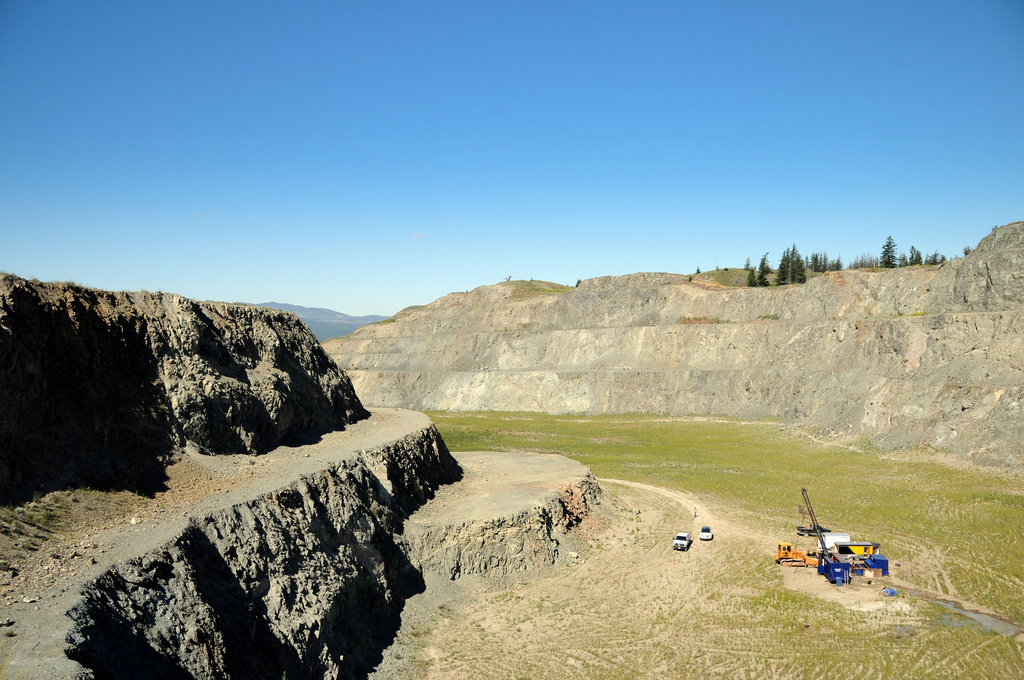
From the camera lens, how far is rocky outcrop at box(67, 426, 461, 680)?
13.2 metres

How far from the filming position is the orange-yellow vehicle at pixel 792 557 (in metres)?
26.3

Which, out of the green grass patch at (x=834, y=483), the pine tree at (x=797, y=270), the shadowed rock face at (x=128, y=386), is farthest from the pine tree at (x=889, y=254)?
the shadowed rock face at (x=128, y=386)

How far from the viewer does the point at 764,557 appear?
27.5 metres

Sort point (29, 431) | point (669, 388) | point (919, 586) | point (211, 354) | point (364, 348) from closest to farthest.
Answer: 1. point (29, 431)
2. point (919, 586)
3. point (211, 354)
4. point (669, 388)
5. point (364, 348)

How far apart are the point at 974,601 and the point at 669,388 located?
47.2 metres

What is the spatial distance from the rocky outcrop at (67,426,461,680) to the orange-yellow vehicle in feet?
52.1

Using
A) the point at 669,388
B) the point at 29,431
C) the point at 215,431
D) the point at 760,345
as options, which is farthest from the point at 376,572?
the point at 760,345

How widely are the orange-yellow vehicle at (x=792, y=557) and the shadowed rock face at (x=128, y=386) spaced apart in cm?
2317

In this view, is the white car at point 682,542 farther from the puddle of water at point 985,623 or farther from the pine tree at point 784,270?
the pine tree at point 784,270

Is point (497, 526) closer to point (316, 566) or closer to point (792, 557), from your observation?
point (316, 566)

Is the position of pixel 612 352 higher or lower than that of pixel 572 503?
higher

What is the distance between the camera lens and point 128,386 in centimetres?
2184

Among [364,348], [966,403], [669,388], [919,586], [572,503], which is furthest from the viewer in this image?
[364,348]

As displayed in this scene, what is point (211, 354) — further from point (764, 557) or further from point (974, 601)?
point (974, 601)
